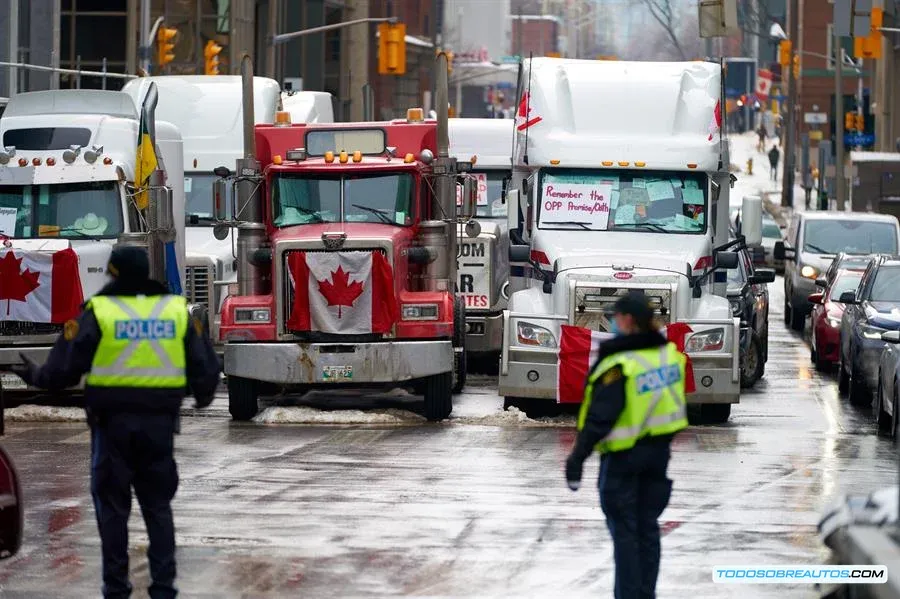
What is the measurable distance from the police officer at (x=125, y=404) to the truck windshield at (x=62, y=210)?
37.8 ft

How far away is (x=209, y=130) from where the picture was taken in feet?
88.1

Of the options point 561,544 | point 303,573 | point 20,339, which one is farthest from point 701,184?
point 303,573

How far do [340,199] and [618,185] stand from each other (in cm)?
303

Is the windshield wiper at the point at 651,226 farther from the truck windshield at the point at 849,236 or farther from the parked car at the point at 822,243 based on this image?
the truck windshield at the point at 849,236

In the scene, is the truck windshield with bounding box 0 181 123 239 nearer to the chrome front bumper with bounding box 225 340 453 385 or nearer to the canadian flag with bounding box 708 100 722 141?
the chrome front bumper with bounding box 225 340 453 385

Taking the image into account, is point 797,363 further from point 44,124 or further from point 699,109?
point 44,124

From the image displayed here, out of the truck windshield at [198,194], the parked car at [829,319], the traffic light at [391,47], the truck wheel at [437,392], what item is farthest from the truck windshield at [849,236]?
the traffic light at [391,47]

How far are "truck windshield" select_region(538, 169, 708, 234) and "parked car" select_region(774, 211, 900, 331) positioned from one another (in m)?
11.9

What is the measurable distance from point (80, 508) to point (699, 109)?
957 centimetres

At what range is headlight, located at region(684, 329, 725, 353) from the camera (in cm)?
1909

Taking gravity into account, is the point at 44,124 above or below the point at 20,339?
above

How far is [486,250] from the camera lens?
966 inches

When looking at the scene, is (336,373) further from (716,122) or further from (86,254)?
(716,122)

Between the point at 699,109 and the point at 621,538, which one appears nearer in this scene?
the point at 621,538
